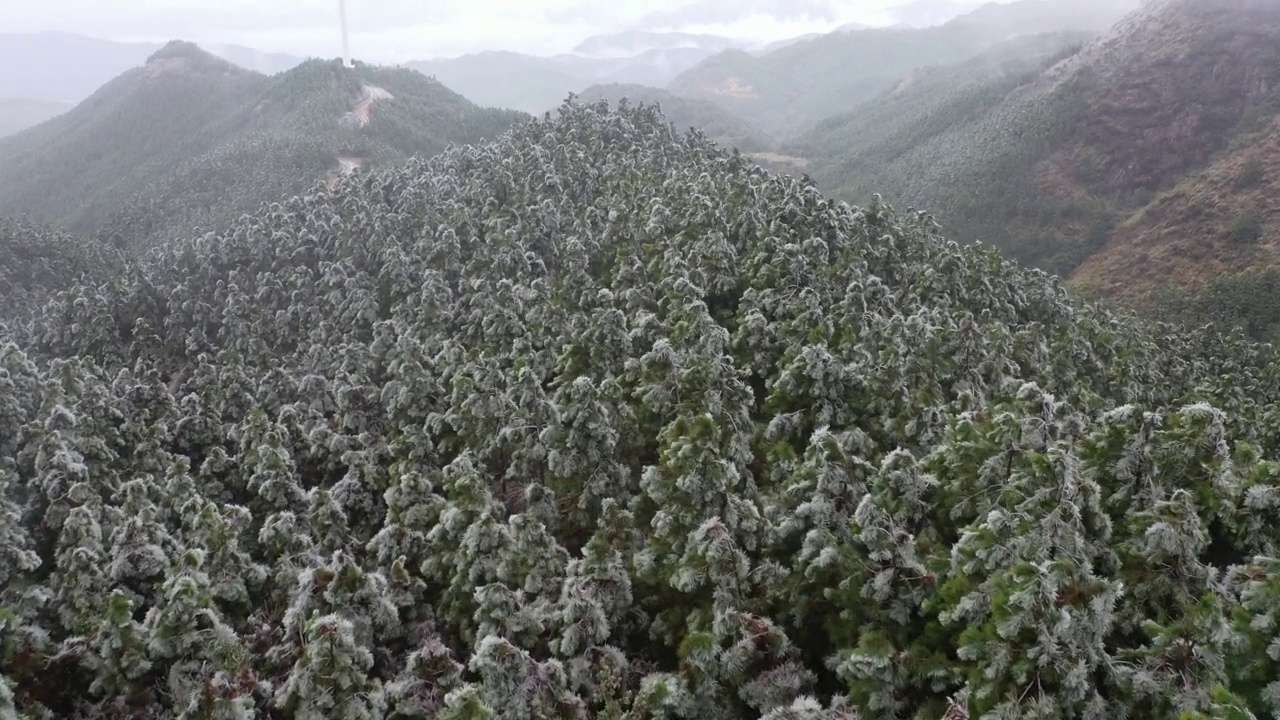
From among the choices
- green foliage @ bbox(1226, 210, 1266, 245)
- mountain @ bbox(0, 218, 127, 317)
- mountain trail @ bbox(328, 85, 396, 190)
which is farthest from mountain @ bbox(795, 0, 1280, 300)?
mountain @ bbox(0, 218, 127, 317)

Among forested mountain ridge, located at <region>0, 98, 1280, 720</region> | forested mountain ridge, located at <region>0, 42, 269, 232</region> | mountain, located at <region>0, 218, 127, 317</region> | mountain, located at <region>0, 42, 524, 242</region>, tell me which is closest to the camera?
forested mountain ridge, located at <region>0, 98, 1280, 720</region>

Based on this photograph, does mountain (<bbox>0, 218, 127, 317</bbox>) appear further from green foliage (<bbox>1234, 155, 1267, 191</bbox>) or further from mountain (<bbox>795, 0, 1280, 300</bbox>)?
green foliage (<bbox>1234, 155, 1267, 191</bbox>)

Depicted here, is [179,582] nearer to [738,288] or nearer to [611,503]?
[611,503]

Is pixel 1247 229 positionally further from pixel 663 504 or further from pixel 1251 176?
pixel 663 504

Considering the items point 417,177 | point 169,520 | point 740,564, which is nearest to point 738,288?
point 740,564

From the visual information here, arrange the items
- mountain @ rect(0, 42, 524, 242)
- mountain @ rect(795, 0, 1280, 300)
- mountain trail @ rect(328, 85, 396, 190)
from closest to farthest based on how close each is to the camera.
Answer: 1. mountain @ rect(795, 0, 1280, 300)
2. mountain @ rect(0, 42, 524, 242)
3. mountain trail @ rect(328, 85, 396, 190)

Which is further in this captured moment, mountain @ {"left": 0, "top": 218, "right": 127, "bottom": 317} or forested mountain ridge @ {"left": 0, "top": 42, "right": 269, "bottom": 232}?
forested mountain ridge @ {"left": 0, "top": 42, "right": 269, "bottom": 232}

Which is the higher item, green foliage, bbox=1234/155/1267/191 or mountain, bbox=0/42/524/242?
mountain, bbox=0/42/524/242

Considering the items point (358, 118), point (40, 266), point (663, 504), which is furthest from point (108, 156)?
point (663, 504)
